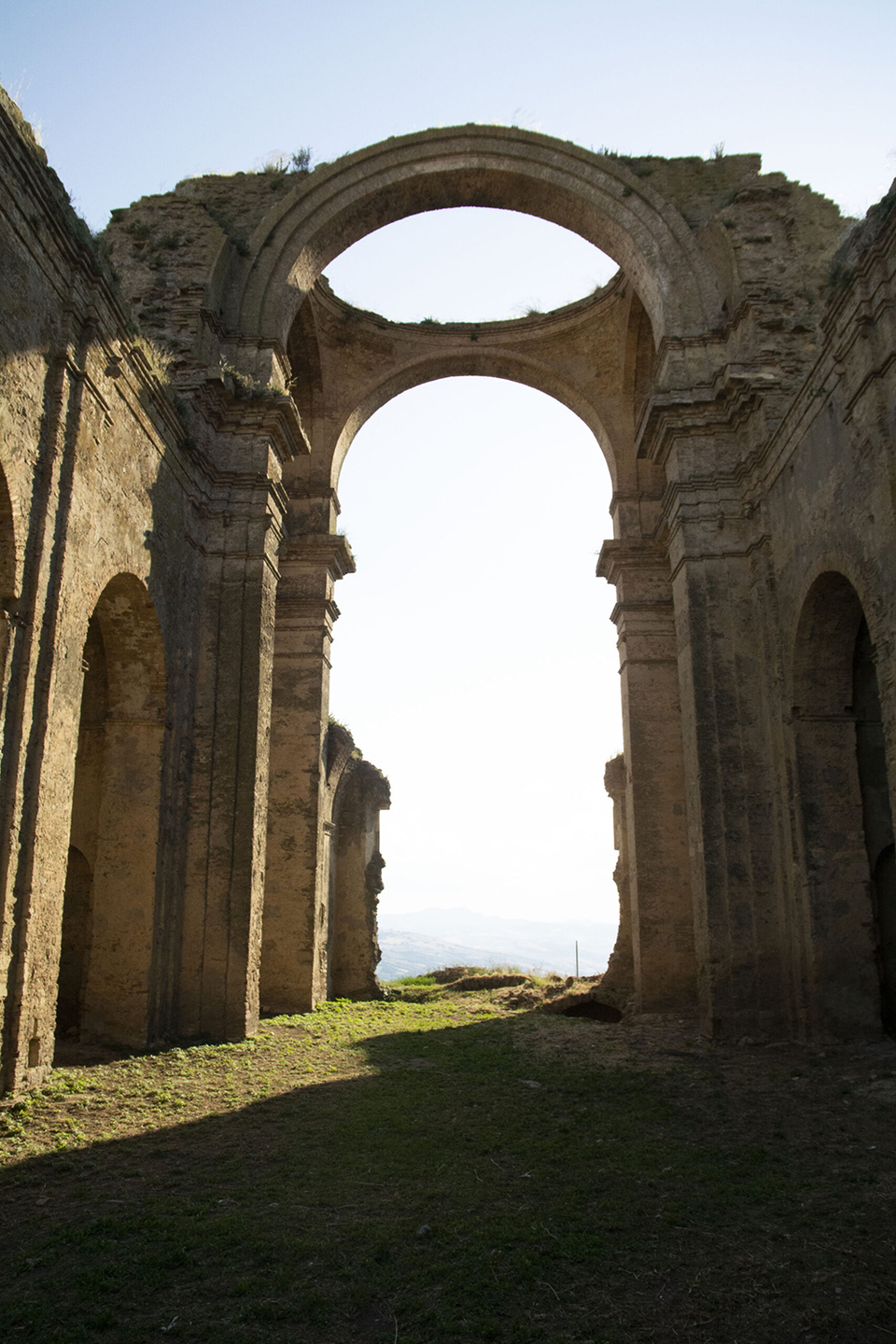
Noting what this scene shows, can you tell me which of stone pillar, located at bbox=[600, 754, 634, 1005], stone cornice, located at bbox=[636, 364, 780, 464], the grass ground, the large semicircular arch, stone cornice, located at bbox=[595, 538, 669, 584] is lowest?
the grass ground

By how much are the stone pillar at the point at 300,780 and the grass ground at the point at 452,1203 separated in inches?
154

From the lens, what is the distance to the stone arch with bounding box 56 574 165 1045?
8266 mm

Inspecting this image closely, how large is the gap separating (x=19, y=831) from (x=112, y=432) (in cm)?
362

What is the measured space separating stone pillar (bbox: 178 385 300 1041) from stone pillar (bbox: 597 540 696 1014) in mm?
5011

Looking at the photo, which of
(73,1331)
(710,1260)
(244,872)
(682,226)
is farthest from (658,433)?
(73,1331)

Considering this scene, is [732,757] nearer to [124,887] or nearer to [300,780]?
[300,780]

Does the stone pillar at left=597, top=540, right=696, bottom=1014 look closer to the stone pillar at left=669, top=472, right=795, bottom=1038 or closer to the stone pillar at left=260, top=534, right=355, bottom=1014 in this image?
the stone pillar at left=669, top=472, right=795, bottom=1038

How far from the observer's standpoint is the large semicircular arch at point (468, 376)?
1534 centimetres

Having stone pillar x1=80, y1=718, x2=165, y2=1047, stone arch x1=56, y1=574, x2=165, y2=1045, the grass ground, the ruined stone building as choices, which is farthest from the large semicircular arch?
the grass ground

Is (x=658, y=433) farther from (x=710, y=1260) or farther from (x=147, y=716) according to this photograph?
(x=710, y=1260)

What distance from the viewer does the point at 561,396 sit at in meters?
15.7

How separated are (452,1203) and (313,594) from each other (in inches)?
399

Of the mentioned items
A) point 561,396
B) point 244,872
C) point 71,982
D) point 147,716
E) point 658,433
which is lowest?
point 71,982

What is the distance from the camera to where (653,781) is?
40.1ft
